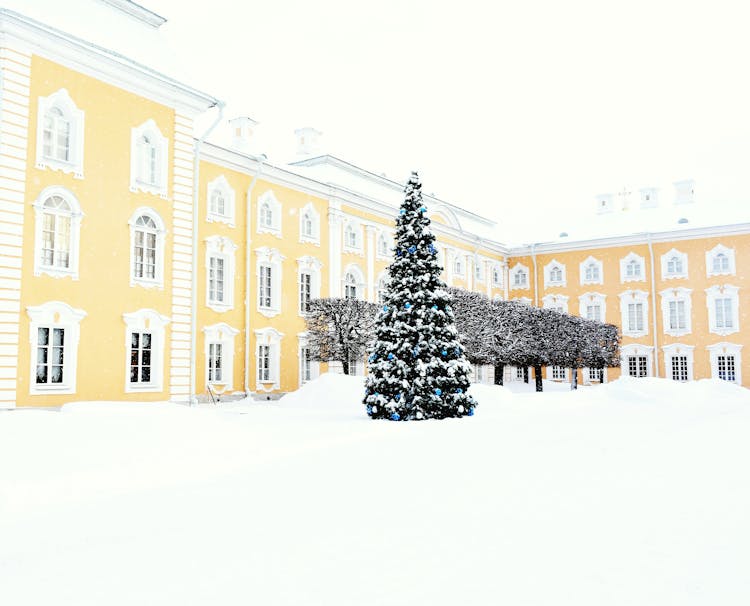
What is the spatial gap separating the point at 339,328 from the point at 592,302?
2299 cm

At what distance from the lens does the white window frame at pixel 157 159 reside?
18.8 meters

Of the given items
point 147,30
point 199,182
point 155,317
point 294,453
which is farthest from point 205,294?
point 294,453

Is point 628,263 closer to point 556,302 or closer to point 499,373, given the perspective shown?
point 556,302

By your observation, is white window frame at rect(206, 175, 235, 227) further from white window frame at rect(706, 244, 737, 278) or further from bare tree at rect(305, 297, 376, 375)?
white window frame at rect(706, 244, 737, 278)

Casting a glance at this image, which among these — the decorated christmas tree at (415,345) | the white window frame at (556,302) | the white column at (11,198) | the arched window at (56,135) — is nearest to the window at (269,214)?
the arched window at (56,135)

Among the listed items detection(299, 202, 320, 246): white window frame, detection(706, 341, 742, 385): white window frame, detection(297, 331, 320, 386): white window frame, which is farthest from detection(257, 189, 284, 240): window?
detection(706, 341, 742, 385): white window frame

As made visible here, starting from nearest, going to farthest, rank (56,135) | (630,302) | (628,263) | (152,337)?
(56,135)
(152,337)
(630,302)
(628,263)

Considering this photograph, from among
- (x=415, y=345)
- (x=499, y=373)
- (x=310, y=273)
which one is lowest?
(x=499, y=373)

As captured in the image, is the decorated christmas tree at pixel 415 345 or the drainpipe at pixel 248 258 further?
the drainpipe at pixel 248 258

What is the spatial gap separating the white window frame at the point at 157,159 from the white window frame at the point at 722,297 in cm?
3250

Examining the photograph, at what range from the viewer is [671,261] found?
41.5 meters

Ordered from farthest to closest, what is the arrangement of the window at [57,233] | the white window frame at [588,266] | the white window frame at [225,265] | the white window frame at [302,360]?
the white window frame at [588,266], the white window frame at [302,360], the white window frame at [225,265], the window at [57,233]

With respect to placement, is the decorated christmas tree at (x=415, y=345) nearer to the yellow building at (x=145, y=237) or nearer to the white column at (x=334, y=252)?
the yellow building at (x=145, y=237)

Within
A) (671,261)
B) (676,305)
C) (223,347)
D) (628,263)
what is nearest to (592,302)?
(628,263)
